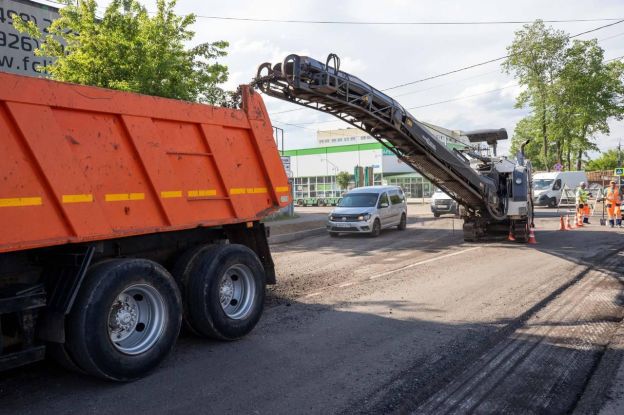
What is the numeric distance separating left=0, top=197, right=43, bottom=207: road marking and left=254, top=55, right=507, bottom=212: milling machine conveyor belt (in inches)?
247

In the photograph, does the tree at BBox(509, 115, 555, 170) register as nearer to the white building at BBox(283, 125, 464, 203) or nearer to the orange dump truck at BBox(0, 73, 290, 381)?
the white building at BBox(283, 125, 464, 203)

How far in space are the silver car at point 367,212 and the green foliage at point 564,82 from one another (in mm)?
32608

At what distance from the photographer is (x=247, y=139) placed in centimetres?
611

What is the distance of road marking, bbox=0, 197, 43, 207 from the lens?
3.61 m

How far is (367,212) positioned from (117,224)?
516 inches

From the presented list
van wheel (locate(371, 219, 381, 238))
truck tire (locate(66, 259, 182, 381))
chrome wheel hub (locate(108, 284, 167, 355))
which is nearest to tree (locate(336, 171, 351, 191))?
van wheel (locate(371, 219, 381, 238))

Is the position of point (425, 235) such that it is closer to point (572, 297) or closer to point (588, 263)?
point (588, 263)

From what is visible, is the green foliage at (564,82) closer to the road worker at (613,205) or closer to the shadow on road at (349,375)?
the road worker at (613,205)

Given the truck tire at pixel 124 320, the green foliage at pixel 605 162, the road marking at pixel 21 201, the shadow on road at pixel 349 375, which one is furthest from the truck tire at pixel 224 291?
the green foliage at pixel 605 162

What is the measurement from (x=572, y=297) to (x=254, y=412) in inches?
228

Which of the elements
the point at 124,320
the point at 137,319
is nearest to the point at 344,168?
the point at 137,319

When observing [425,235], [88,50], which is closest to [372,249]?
[425,235]

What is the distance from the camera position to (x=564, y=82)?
144 ft

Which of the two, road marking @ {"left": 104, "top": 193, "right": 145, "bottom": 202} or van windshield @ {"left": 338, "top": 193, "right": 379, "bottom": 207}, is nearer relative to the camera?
road marking @ {"left": 104, "top": 193, "right": 145, "bottom": 202}
